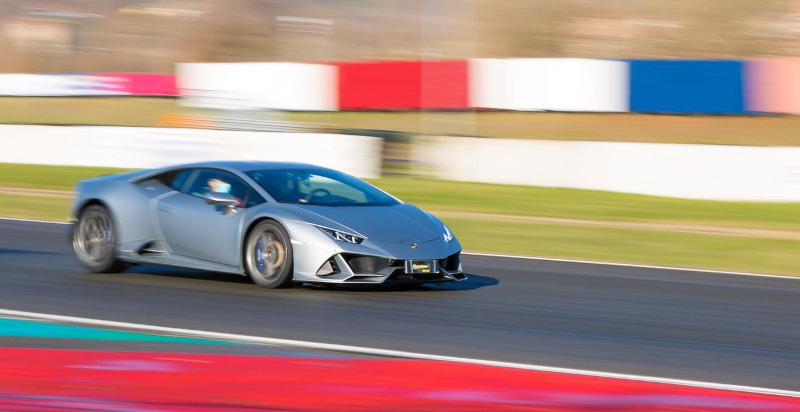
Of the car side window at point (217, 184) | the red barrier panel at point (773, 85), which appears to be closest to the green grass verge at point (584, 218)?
the car side window at point (217, 184)

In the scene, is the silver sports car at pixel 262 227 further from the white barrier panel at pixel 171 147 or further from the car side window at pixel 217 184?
the white barrier panel at pixel 171 147

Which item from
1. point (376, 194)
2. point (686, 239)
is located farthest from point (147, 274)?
point (686, 239)

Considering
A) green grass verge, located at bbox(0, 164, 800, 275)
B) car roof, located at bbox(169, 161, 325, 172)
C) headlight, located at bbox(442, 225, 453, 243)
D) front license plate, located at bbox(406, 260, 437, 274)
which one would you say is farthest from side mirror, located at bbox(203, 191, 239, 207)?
green grass verge, located at bbox(0, 164, 800, 275)

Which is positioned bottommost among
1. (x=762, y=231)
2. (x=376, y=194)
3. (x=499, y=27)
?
(x=762, y=231)

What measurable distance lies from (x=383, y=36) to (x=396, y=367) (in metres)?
66.6

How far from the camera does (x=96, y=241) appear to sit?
1046cm

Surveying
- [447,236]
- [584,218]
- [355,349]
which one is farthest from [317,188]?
[584,218]

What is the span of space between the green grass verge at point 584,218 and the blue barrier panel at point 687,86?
12216 millimetres

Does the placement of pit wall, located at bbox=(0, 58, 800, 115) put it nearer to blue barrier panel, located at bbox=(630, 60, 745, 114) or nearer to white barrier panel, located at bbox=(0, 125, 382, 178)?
blue barrier panel, located at bbox=(630, 60, 745, 114)

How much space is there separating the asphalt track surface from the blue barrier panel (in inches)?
808

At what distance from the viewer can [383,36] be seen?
72.1 meters

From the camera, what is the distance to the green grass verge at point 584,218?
1355 centimetres

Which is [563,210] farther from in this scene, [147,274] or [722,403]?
[722,403]

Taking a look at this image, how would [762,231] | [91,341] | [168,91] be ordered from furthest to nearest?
[168,91], [762,231], [91,341]
